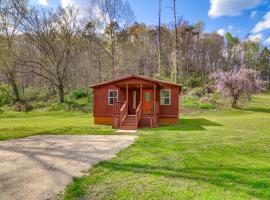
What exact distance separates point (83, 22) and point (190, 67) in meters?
22.1

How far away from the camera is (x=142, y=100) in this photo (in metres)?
17.8

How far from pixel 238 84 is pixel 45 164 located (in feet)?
79.9

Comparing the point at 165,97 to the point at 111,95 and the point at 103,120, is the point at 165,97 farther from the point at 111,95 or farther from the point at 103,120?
the point at 103,120

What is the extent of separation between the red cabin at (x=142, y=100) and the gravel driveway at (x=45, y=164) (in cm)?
685

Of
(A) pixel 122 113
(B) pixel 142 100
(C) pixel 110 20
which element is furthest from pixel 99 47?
(A) pixel 122 113

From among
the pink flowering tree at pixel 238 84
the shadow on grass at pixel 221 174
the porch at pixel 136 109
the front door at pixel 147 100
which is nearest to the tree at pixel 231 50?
the pink flowering tree at pixel 238 84

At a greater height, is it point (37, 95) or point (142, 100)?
point (37, 95)

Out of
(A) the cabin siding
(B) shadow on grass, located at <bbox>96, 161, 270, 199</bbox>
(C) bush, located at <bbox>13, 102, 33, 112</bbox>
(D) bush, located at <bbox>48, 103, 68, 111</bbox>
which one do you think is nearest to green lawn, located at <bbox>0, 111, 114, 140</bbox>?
(A) the cabin siding

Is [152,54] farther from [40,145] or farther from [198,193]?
[198,193]

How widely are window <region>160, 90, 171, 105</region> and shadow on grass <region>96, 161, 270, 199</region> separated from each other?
39.2 feet

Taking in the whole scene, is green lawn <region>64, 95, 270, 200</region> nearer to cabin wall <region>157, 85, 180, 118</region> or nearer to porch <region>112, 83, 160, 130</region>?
porch <region>112, 83, 160, 130</region>

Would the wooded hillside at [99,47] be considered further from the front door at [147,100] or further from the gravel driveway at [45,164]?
the gravel driveway at [45,164]

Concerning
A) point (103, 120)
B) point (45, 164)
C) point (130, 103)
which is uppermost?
point (130, 103)

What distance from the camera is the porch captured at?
50.6 feet
